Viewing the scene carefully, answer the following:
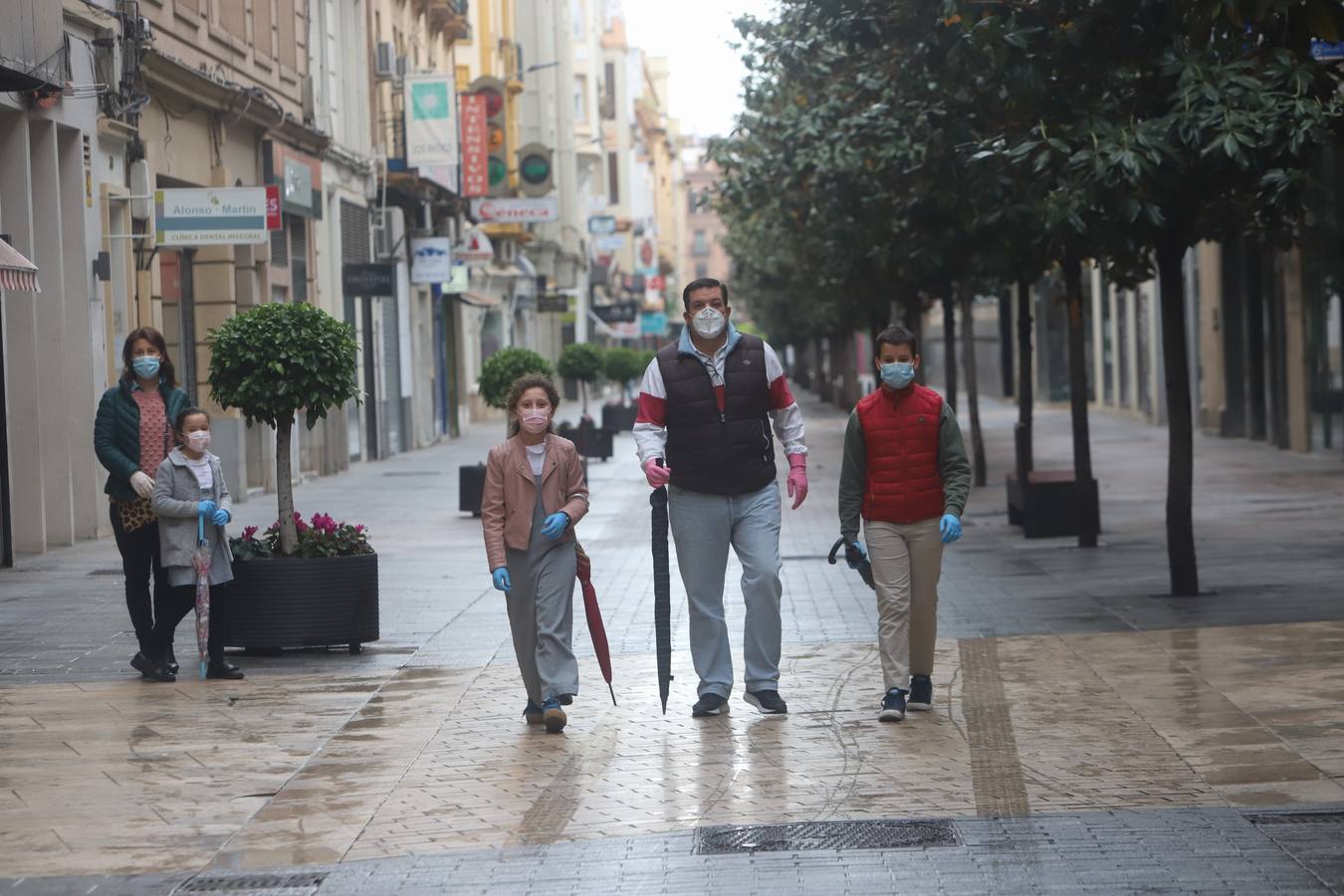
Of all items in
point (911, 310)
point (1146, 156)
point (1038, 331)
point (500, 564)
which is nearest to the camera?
point (500, 564)

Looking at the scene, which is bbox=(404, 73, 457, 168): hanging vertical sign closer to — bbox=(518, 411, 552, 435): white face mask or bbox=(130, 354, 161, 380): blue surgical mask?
bbox=(130, 354, 161, 380): blue surgical mask

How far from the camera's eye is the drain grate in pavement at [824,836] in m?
6.50

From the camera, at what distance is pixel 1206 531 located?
58.4 feet

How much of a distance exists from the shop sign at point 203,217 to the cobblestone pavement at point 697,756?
22.8ft

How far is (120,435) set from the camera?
10.6 m

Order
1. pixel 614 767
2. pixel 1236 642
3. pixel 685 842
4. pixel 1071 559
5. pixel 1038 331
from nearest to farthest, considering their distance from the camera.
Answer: pixel 685 842
pixel 614 767
pixel 1236 642
pixel 1071 559
pixel 1038 331

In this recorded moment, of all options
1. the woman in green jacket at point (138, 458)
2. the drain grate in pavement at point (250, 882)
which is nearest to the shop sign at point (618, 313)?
the woman in green jacket at point (138, 458)

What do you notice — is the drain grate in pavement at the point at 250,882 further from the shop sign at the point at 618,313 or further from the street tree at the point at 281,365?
the shop sign at the point at 618,313

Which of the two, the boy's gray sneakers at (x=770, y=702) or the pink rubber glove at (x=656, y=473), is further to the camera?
the boy's gray sneakers at (x=770, y=702)

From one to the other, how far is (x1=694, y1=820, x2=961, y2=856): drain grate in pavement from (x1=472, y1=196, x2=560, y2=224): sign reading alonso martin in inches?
1580

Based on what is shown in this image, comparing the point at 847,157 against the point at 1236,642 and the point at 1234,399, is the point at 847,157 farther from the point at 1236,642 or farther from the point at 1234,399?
the point at 1234,399

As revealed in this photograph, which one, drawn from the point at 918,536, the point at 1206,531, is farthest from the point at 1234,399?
the point at 918,536

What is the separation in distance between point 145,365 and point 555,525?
9.69ft

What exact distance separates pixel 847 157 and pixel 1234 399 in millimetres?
14932
